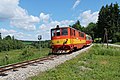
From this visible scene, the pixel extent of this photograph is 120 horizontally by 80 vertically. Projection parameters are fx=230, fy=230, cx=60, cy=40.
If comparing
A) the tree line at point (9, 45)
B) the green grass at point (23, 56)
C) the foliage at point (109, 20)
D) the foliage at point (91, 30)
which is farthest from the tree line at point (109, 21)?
the green grass at point (23, 56)

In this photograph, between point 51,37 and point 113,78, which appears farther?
point 51,37

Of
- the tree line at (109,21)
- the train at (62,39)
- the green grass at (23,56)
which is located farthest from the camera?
the tree line at (109,21)

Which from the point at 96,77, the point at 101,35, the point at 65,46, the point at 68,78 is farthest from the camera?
the point at 101,35

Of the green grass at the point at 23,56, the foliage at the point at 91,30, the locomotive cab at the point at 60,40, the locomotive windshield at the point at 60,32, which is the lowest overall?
the green grass at the point at 23,56

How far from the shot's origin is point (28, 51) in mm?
26156

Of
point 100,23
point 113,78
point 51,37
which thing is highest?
point 100,23

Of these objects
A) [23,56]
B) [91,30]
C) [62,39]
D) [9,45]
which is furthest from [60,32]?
[9,45]

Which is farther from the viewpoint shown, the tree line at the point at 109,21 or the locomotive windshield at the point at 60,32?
the tree line at the point at 109,21

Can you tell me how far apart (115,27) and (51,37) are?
216 feet

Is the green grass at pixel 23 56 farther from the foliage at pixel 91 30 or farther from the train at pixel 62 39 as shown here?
the foliage at pixel 91 30

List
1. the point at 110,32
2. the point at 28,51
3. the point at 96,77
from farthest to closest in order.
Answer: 1. the point at 110,32
2. the point at 28,51
3. the point at 96,77

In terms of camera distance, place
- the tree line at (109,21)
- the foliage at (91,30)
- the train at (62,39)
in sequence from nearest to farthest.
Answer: the train at (62,39), the tree line at (109,21), the foliage at (91,30)

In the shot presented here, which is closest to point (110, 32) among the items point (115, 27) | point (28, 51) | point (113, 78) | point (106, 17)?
point (115, 27)

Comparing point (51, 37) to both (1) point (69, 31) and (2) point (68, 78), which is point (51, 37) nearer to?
(1) point (69, 31)
